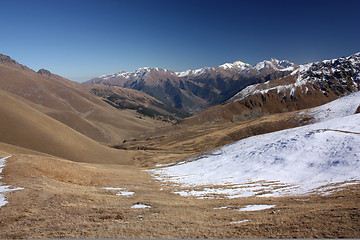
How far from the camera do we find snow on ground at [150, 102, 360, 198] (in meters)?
21.6

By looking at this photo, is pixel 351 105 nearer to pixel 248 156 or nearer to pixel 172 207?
pixel 248 156

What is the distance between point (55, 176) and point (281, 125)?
330ft

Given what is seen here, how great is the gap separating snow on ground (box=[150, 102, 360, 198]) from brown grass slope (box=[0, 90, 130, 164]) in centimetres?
4331

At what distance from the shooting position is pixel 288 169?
2781cm

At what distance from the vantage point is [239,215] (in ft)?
43.4

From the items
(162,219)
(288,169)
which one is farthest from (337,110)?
(162,219)

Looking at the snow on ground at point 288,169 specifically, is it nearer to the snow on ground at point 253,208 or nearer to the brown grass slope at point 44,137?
the snow on ground at point 253,208

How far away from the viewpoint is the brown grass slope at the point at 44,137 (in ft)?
203

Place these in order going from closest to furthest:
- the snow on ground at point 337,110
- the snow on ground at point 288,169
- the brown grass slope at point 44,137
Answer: the snow on ground at point 288,169 < the brown grass slope at point 44,137 < the snow on ground at point 337,110

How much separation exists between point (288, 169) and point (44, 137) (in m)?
69.5

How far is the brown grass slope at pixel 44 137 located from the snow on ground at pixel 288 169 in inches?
1705

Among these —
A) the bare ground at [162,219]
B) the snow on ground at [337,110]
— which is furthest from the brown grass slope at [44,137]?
the snow on ground at [337,110]

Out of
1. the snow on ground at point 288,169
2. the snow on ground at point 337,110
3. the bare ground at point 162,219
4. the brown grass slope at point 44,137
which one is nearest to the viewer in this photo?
the bare ground at point 162,219

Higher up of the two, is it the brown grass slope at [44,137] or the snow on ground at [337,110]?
the snow on ground at [337,110]
